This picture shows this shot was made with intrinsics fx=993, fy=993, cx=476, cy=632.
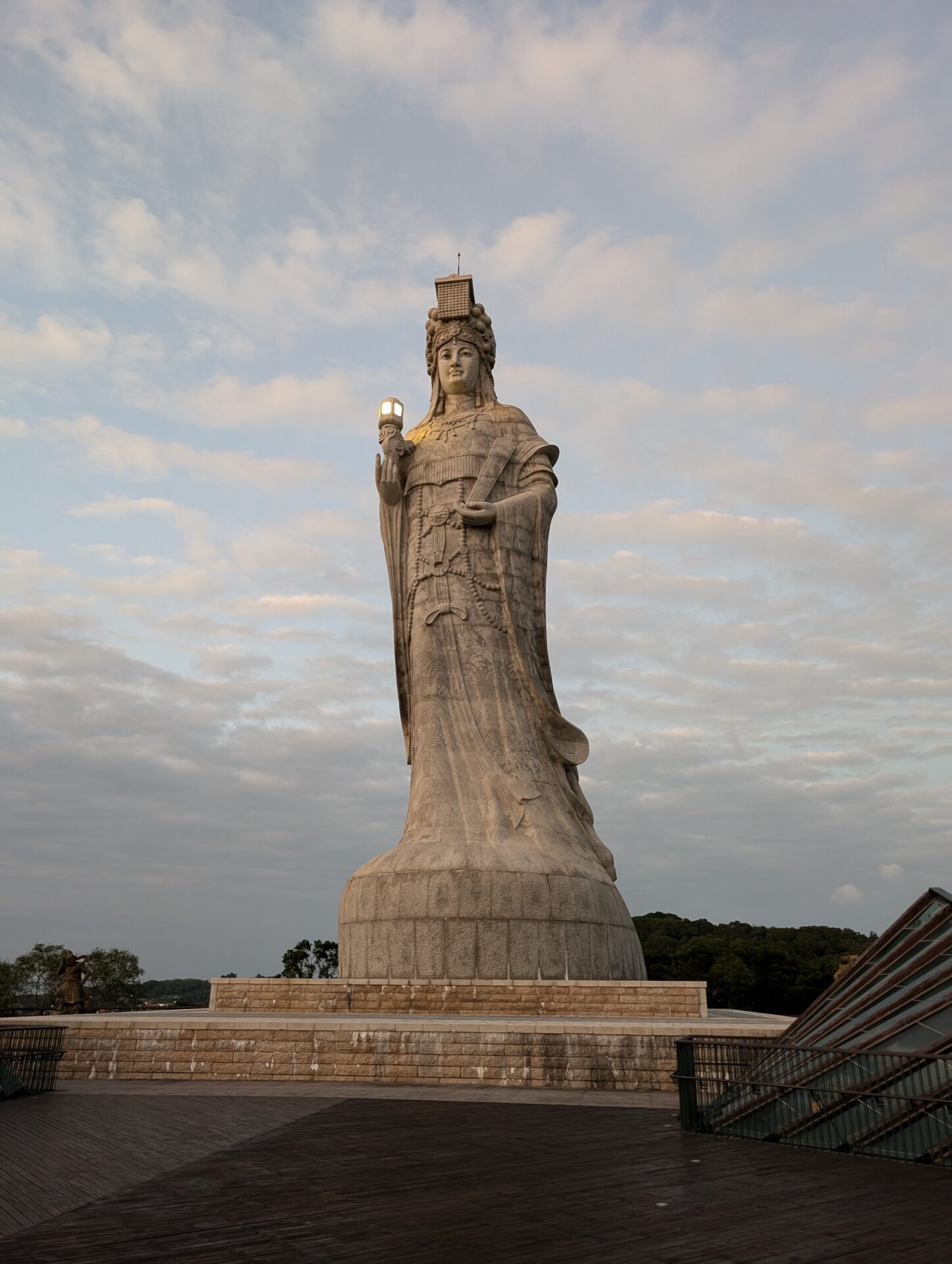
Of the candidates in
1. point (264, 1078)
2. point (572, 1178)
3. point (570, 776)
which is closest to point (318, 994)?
point (264, 1078)

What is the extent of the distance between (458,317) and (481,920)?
919 centimetres

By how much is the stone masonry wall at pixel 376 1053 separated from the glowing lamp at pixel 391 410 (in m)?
8.54

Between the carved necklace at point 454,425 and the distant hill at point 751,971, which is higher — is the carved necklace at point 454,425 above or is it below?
above

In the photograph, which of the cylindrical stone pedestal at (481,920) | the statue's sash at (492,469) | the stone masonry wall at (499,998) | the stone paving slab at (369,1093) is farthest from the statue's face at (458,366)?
the stone paving slab at (369,1093)

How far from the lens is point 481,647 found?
47.8ft

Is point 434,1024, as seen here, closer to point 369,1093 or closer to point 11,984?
point 369,1093

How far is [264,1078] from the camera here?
8992 mm

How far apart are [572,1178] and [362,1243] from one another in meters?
1.41

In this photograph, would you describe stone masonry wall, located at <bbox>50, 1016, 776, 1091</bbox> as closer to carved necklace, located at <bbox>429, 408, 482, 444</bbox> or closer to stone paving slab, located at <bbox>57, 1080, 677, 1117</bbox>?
stone paving slab, located at <bbox>57, 1080, 677, 1117</bbox>

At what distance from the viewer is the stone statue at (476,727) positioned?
12180mm

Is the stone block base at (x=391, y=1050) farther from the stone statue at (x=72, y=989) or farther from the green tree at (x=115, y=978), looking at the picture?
the green tree at (x=115, y=978)

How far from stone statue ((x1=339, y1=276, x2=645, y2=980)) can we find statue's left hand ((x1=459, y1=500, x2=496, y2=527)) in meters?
0.02

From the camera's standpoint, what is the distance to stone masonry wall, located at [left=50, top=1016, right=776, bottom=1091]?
845 cm

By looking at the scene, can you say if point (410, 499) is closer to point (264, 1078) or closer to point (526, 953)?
point (526, 953)
